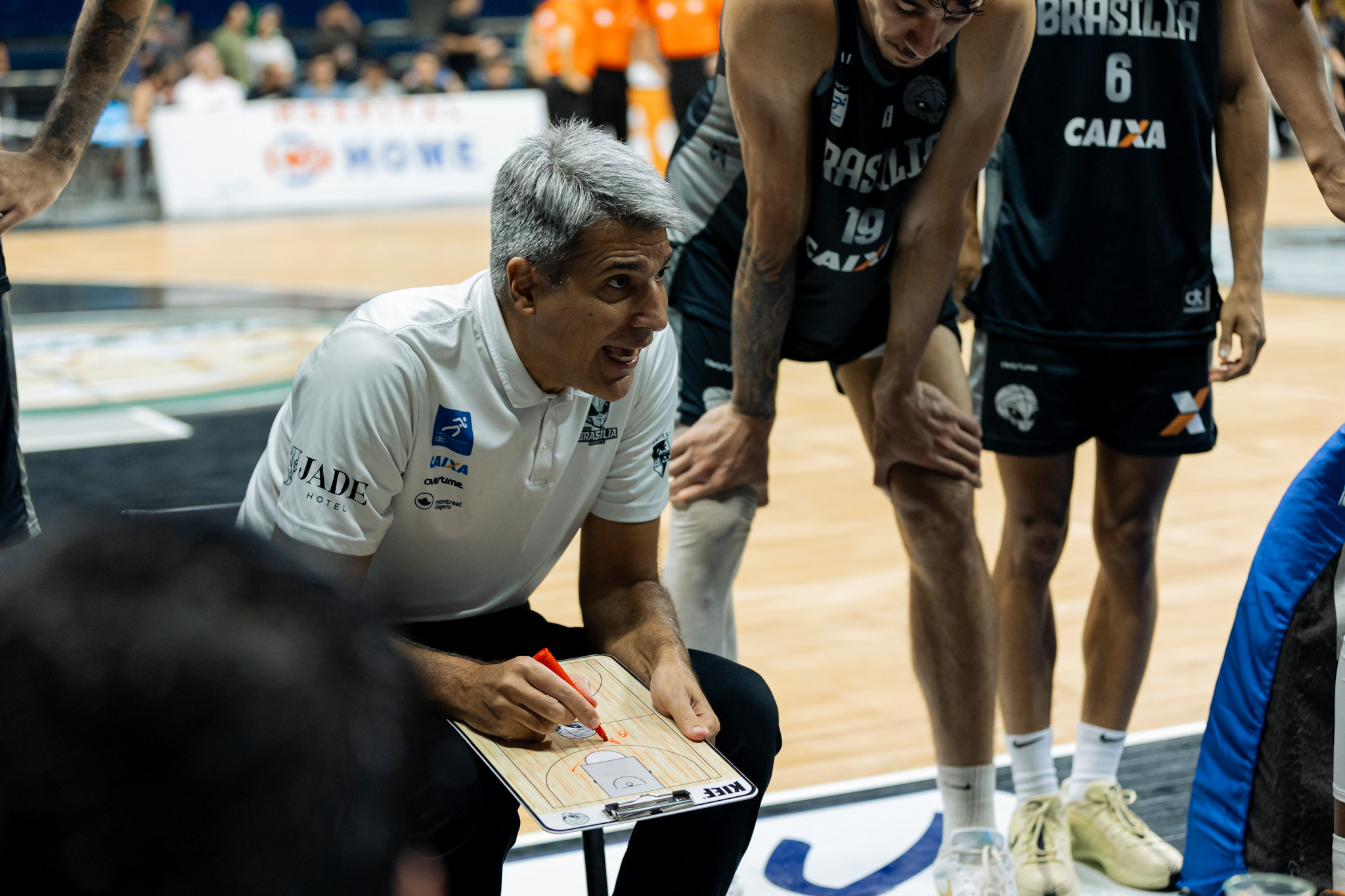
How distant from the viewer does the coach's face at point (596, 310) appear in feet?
5.68

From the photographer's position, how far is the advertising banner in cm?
1295

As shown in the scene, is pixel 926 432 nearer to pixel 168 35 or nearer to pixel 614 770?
pixel 614 770

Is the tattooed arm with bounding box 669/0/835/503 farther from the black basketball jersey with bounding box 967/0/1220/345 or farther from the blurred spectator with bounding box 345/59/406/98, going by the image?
the blurred spectator with bounding box 345/59/406/98

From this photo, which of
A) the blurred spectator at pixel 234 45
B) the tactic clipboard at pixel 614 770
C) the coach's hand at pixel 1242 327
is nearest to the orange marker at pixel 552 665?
the tactic clipboard at pixel 614 770

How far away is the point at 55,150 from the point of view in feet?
6.77

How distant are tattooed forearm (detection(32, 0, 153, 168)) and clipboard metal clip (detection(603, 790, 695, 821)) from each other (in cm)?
130

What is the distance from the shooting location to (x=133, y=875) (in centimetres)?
51

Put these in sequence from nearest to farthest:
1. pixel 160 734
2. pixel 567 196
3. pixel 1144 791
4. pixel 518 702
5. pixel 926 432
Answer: pixel 160 734 < pixel 518 702 < pixel 567 196 < pixel 926 432 < pixel 1144 791

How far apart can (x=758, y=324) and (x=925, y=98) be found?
0.43 m

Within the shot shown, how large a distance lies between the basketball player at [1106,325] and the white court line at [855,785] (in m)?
0.24

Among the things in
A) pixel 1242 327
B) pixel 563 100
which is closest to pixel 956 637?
pixel 1242 327

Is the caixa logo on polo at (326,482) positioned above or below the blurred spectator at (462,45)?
above

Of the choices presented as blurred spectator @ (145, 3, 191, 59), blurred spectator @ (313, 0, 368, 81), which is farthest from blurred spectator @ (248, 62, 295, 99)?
blurred spectator @ (313, 0, 368, 81)

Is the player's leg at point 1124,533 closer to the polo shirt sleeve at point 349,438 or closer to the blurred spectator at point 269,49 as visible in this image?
the polo shirt sleeve at point 349,438
